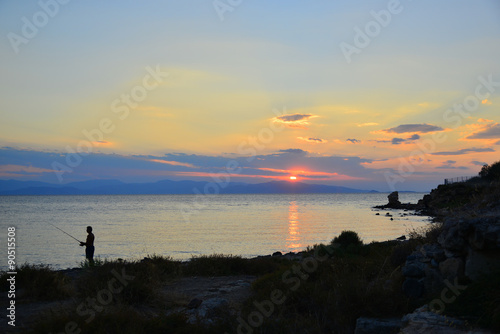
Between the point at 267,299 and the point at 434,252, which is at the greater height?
the point at 434,252

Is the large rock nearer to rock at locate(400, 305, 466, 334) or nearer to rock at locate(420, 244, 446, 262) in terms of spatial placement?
rock at locate(400, 305, 466, 334)

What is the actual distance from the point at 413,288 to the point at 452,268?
911 mm

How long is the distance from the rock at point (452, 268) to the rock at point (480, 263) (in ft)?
0.76

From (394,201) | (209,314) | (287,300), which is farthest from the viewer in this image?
(394,201)

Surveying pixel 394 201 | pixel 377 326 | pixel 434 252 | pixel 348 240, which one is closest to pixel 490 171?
pixel 394 201

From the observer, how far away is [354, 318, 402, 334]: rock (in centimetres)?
748

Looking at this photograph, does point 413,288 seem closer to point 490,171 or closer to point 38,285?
point 38,285

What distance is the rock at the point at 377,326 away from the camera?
24.5 ft

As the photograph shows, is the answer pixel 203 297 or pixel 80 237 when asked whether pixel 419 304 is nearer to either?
pixel 203 297

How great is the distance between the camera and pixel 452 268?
324 inches

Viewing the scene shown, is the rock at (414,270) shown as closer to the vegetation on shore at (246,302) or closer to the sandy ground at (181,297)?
the vegetation on shore at (246,302)

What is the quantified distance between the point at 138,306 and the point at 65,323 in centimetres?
362

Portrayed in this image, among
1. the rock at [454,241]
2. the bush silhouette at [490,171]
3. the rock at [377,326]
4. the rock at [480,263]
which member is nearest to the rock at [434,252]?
the rock at [454,241]

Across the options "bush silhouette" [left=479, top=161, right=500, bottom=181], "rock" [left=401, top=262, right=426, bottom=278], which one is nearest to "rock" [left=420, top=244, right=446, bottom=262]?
"rock" [left=401, top=262, right=426, bottom=278]
